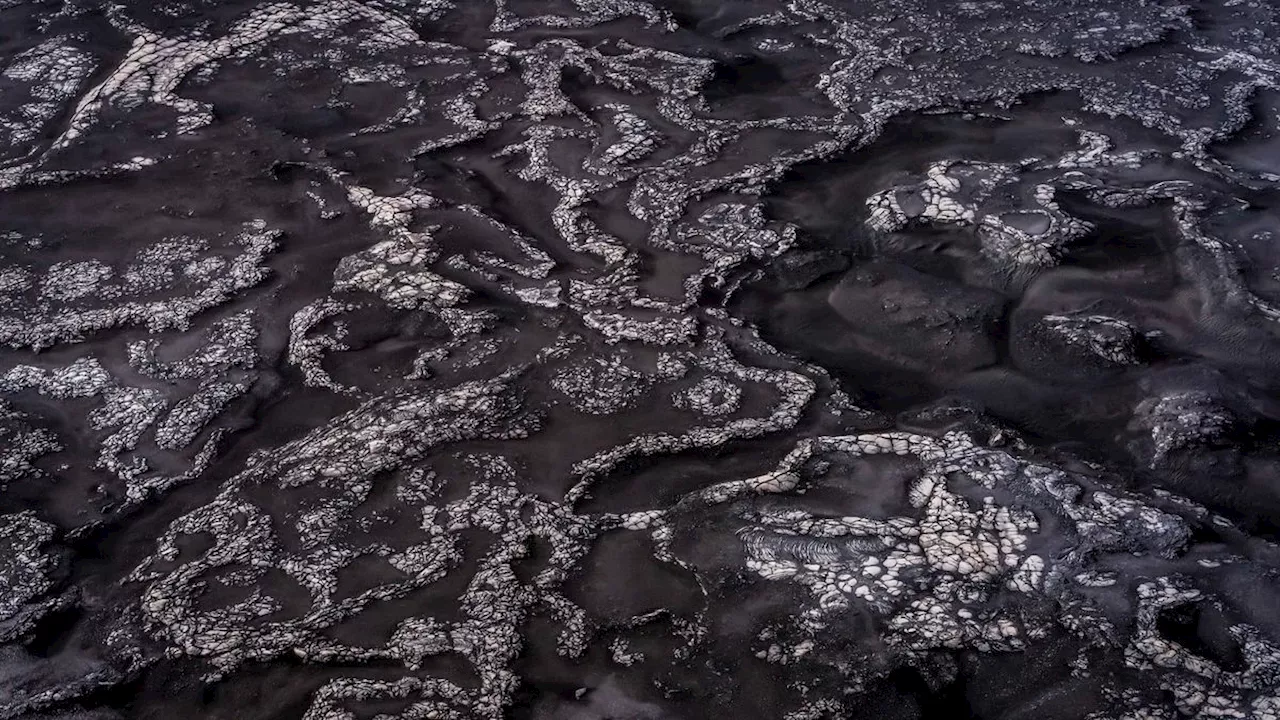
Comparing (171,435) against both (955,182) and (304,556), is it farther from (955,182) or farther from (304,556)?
(955,182)

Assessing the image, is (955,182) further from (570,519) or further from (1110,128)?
(570,519)

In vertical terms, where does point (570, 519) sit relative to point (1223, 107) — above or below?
below

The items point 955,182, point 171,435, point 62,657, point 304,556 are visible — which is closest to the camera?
point 62,657

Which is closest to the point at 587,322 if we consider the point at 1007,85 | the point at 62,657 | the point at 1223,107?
the point at 62,657

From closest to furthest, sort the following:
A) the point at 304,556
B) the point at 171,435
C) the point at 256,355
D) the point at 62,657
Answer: the point at 62,657
the point at 304,556
the point at 171,435
the point at 256,355

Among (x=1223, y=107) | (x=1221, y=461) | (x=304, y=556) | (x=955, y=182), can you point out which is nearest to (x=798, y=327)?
(x=955, y=182)

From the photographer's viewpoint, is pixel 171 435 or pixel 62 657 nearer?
pixel 62 657
